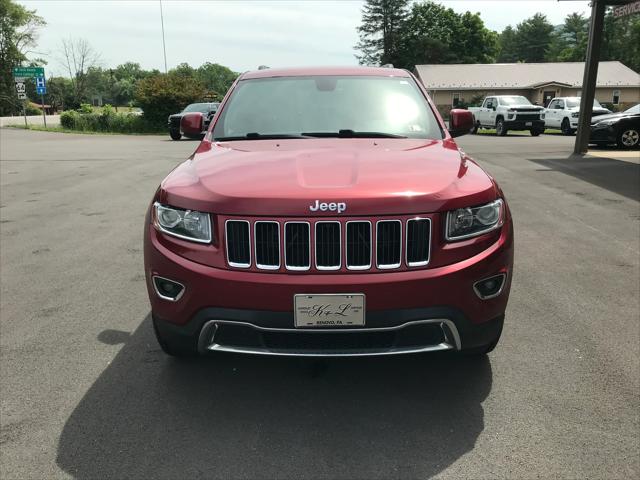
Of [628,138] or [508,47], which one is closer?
[628,138]

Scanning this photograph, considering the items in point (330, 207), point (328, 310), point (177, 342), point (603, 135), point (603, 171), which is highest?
point (330, 207)

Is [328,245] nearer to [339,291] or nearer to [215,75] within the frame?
[339,291]

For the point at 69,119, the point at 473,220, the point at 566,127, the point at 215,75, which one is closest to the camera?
the point at 473,220

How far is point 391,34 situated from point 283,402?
8919cm

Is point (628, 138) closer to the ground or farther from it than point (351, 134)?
closer to the ground

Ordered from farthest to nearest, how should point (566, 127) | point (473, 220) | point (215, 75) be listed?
point (215, 75) → point (566, 127) → point (473, 220)

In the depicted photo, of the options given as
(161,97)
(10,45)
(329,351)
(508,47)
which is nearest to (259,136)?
(329,351)

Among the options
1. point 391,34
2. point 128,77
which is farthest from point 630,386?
point 128,77

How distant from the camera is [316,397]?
307 centimetres

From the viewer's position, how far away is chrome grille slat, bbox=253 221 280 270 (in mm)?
2613

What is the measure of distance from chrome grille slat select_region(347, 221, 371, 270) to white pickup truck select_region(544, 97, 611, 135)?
88.1 feet

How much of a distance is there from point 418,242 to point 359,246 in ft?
0.90

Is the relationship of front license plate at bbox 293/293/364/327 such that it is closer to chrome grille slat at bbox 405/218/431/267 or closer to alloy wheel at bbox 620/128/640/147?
chrome grille slat at bbox 405/218/431/267

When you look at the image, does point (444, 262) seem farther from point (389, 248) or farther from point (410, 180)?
point (410, 180)
